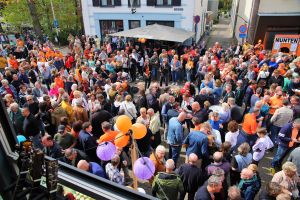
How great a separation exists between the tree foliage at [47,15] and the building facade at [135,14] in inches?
170

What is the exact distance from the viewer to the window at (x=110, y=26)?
21906mm

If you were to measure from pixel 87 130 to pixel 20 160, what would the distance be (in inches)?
144

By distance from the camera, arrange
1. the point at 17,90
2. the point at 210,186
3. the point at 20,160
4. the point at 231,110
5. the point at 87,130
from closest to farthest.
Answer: the point at 20,160 < the point at 210,186 < the point at 87,130 < the point at 231,110 < the point at 17,90

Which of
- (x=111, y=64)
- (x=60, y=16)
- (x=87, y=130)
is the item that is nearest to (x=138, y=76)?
(x=111, y=64)

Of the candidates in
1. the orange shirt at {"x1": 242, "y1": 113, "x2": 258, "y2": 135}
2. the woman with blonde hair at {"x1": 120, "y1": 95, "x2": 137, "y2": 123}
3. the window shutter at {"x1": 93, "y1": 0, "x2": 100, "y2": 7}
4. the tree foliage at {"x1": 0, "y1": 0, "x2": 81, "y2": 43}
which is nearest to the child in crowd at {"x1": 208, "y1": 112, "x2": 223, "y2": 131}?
the orange shirt at {"x1": 242, "y1": 113, "x2": 258, "y2": 135}

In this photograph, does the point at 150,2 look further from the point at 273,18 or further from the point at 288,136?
the point at 288,136

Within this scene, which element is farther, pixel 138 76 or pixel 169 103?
pixel 138 76

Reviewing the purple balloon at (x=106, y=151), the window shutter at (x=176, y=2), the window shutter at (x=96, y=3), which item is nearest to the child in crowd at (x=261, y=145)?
the purple balloon at (x=106, y=151)

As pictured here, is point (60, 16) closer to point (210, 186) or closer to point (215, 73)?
point (215, 73)

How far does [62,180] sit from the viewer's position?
1.86 metres

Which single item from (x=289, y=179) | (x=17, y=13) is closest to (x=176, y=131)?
(x=289, y=179)

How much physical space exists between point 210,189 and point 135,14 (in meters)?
19.1

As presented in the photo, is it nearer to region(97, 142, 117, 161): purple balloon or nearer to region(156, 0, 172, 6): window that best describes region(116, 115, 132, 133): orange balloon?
region(97, 142, 117, 161): purple balloon

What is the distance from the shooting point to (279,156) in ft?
19.2
